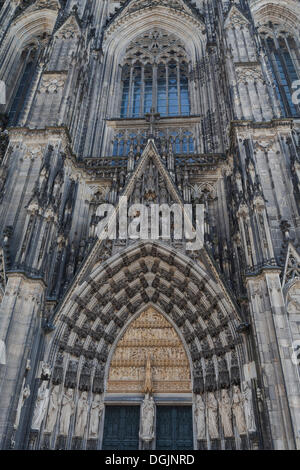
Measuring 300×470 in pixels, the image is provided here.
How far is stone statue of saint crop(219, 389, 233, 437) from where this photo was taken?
930 centimetres

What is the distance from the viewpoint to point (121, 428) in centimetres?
1049

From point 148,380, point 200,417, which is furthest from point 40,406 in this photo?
point 200,417

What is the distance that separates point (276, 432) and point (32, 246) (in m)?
6.82

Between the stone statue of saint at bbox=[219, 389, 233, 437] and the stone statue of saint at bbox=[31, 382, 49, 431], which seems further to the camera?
the stone statue of saint at bbox=[219, 389, 233, 437]

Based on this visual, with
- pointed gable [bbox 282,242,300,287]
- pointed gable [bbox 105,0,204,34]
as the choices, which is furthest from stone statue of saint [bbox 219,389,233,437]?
pointed gable [bbox 105,0,204,34]

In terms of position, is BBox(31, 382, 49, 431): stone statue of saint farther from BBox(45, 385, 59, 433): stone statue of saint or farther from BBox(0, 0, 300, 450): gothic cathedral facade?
BBox(45, 385, 59, 433): stone statue of saint

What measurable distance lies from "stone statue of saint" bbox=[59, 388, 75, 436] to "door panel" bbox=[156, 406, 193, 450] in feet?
7.68

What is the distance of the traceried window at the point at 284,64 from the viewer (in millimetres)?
16608

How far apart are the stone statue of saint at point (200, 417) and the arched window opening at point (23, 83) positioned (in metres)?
12.9

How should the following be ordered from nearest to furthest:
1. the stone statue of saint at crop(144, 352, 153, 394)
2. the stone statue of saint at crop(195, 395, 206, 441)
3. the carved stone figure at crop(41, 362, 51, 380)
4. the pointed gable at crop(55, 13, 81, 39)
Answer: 1. the carved stone figure at crop(41, 362, 51, 380)
2. the stone statue of saint at crop(195, 395, 206, 441)
3. the stone statue of saint at crop(144, 352, 153, 394)
4. the pointed gable at crop(55, 13, 81, 39)

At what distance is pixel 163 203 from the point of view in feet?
41.0

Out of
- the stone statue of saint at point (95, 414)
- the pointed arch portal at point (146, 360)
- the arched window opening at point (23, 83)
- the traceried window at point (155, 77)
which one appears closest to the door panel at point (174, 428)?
the pointed arch portal at point (146, 360)

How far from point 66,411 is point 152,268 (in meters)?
4.45

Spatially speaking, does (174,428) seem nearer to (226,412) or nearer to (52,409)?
(226,412)
